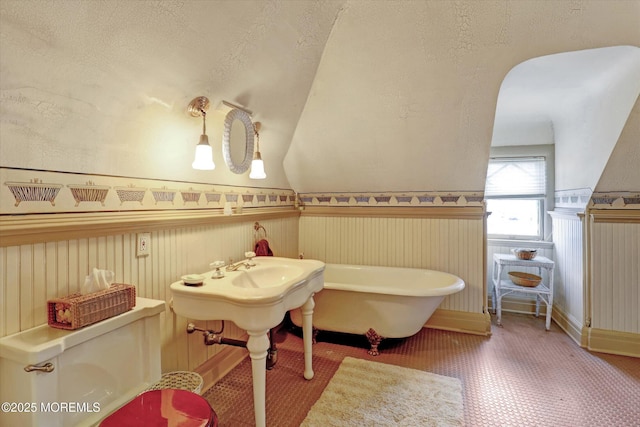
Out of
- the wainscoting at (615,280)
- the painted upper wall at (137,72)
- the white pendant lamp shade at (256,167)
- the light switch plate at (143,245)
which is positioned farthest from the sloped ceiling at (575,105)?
the light switch plate at (143,245)

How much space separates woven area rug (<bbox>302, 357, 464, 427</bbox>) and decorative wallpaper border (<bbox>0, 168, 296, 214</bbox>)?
1.42 metres

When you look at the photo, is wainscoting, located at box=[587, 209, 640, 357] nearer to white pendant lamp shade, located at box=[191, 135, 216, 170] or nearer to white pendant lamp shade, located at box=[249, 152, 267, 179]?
white pendant lamp shade, located at box=[249, 152, 267, 179]

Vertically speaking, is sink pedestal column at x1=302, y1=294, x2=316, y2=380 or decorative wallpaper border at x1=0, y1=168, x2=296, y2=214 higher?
decorative wallpaper border at x1=0, y1=168, x2=296, y2=214

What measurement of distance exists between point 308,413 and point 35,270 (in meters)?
1.47

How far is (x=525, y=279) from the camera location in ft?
9.65

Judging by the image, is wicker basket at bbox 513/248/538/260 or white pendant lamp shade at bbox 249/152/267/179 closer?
white pendant lamp shade at bbox 249/152/267/179

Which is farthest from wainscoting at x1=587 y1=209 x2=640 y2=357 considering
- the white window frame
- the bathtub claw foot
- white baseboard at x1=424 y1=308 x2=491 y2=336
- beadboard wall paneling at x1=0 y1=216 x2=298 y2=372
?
beadboard wall paneling at x1=0 y1=216 x2=298 y2=372

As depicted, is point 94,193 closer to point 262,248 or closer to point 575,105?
point 262,248

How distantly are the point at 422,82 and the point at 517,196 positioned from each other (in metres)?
1.99

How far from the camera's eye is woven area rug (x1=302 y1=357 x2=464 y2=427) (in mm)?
1712

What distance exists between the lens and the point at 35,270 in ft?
3.84

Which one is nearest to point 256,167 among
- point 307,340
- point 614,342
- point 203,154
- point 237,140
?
point 237,140

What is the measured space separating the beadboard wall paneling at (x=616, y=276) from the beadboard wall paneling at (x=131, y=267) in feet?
8.78

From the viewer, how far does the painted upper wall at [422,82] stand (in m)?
1.73
